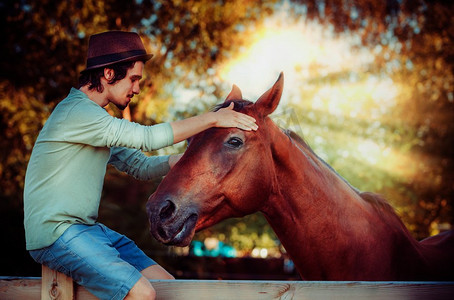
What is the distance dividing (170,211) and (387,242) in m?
1.47

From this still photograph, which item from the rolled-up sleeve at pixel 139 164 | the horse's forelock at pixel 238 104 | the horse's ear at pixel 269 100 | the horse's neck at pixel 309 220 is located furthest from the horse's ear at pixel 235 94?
the rolled-up sleeve at pixel 139 164

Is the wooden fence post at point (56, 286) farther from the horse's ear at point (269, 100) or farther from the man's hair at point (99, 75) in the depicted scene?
the horse's ear at point (269, 100)

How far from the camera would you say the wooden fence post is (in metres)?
1.85

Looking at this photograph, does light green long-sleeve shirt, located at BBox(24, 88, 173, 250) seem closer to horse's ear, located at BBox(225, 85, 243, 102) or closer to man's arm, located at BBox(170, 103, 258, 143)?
man's arm, located at BBox(170, 103, 258, 143)

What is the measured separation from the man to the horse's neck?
16.8 inches

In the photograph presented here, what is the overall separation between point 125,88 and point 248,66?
771 centimetres

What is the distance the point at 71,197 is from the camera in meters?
1.86

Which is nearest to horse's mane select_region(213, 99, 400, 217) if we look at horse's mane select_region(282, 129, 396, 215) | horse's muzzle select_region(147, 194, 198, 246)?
horse's mane select_region(282, 129, 396, 215)

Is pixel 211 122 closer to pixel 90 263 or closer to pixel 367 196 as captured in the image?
pixel 90 263

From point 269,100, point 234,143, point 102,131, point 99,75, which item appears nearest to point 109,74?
point 99,75

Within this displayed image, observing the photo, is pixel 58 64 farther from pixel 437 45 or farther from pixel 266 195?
pixel 437 45

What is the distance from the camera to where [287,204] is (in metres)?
2.53

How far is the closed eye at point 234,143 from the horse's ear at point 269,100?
10.3 inches

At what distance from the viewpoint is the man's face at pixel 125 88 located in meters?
2.21
